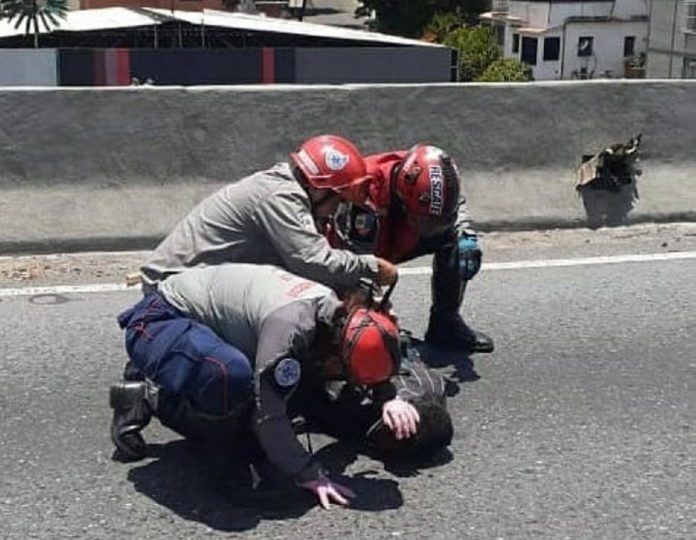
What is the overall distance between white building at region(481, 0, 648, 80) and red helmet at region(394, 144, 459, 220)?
67.3 metres

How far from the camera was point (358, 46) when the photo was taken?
96.2 feet

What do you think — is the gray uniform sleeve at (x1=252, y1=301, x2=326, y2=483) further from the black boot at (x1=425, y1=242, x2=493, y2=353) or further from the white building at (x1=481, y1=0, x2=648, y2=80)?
the white building at (x1=481, y1=0, x2=648, y2=80)

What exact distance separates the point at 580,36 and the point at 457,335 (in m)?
68.8

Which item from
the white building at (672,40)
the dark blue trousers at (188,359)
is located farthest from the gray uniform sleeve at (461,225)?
the white building at (672,40)

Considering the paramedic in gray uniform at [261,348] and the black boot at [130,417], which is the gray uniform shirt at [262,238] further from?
the black boot at [130,417]

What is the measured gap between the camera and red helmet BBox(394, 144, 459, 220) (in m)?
5.17

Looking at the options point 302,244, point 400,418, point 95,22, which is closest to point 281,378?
point 400,418

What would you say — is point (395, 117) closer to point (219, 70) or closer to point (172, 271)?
point (172, 271)

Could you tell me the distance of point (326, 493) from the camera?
4.37 meters

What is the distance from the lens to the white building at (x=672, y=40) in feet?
204

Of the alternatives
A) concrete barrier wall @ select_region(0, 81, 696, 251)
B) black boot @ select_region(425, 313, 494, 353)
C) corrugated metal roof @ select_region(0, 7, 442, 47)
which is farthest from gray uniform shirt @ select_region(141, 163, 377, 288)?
corrugated metal roof @ select_region(0, 7, 442, 47)

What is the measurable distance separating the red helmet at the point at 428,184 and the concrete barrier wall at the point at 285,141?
9.48ft

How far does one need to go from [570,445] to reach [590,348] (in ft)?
3.99

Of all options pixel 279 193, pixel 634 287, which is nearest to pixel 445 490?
pixel 279 193
